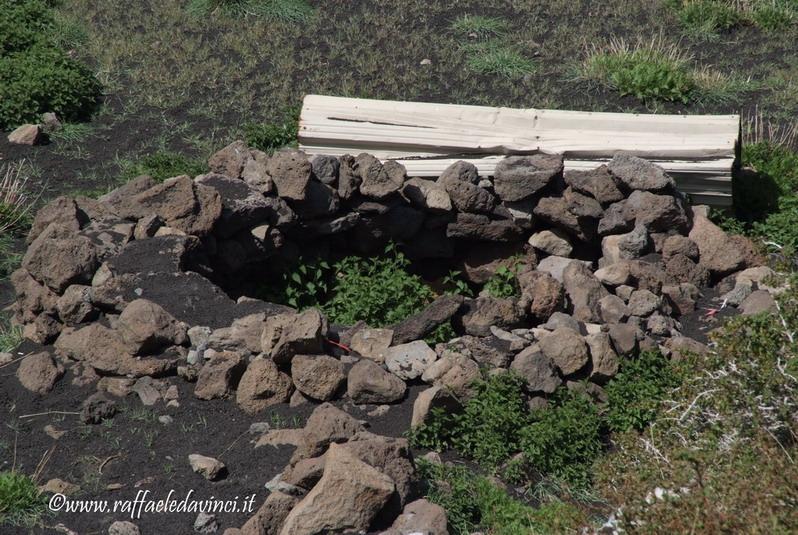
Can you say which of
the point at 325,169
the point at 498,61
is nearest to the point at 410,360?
the point at 325,169

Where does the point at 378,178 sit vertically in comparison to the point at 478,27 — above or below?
above

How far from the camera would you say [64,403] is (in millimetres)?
6367

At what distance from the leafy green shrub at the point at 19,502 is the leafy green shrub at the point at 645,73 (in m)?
7.04

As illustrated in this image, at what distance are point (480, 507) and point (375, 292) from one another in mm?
2536

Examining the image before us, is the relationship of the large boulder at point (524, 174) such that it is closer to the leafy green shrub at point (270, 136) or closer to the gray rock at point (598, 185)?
the gray rock at point (598, 185)

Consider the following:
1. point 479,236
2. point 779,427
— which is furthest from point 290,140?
point 779,427

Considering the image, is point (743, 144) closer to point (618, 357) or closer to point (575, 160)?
point (575, 160)

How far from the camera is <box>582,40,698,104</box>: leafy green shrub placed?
34.3ft

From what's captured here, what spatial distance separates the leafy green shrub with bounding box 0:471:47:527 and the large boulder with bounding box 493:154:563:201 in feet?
13.9

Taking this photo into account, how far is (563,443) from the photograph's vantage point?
6.02m

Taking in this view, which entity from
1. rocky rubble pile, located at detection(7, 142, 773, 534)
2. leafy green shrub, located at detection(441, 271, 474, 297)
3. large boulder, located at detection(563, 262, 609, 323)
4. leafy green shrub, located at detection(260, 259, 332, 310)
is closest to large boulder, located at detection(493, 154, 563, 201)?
rocky rubble pile, located at detection(7, 142, 773, 534)

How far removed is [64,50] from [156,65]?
99cm

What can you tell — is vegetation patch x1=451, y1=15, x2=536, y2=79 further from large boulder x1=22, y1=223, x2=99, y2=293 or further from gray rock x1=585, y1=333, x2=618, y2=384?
large boulder x1=22, y1=223, x2=99, y2=293

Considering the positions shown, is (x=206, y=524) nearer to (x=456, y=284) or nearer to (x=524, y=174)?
(x=456, y=284)
